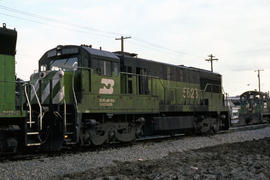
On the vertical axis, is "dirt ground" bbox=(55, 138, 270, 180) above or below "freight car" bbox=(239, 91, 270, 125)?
below

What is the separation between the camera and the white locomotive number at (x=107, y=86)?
11422 mm

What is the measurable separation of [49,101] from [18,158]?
221cm

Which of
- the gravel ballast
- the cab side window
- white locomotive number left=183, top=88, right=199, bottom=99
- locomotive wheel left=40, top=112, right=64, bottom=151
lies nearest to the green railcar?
the gravel ballast

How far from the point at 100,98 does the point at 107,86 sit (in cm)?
56

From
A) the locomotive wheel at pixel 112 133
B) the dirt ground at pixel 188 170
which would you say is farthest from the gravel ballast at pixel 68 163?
the locomotive wheel at pixel 112 133

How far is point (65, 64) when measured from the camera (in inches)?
451

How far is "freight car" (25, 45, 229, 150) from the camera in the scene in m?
10.2

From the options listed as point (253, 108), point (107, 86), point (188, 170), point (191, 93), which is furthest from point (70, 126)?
point (253, 108)

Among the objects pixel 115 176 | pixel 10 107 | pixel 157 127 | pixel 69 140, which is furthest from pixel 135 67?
pixel 115 176

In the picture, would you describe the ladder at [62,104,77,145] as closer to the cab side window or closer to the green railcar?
the green railcar

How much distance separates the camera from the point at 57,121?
1012 centimetres

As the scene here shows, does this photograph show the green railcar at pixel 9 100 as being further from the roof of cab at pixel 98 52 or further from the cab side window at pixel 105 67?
the cab side window at pixel 105 67

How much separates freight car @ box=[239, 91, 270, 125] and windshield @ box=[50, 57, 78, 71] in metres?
19.4

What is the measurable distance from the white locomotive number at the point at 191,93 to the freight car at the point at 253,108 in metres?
11.5
